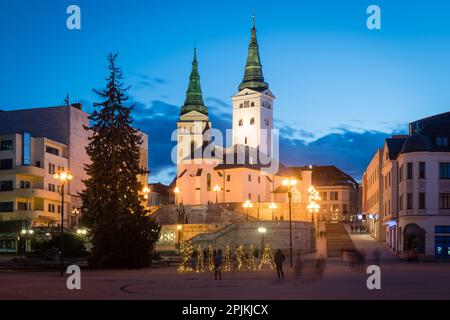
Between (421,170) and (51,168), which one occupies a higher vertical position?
(51,168)

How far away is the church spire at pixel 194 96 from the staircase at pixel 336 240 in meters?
66.8

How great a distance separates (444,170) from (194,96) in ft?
318

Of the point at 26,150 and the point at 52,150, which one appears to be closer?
the point at 26,150

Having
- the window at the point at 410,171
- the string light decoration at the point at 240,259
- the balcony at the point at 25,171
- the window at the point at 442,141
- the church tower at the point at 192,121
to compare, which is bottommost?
the string light decoration at the point at 240,259

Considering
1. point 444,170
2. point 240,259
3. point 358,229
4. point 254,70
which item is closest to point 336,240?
point 444,170

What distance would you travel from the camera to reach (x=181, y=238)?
8212cm

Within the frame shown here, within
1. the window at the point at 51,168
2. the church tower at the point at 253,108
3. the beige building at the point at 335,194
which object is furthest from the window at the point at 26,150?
the beige building at the point at 335,194

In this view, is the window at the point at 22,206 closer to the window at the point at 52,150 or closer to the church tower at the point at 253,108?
the window at the point at 52,150

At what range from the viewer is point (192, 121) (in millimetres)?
155875

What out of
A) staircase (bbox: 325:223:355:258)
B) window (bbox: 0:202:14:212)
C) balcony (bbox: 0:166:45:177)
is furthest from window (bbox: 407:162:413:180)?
window (bbox: 0:202:14:212)

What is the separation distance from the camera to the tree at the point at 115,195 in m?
48.9

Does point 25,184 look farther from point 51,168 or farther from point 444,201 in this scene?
point 444,201
